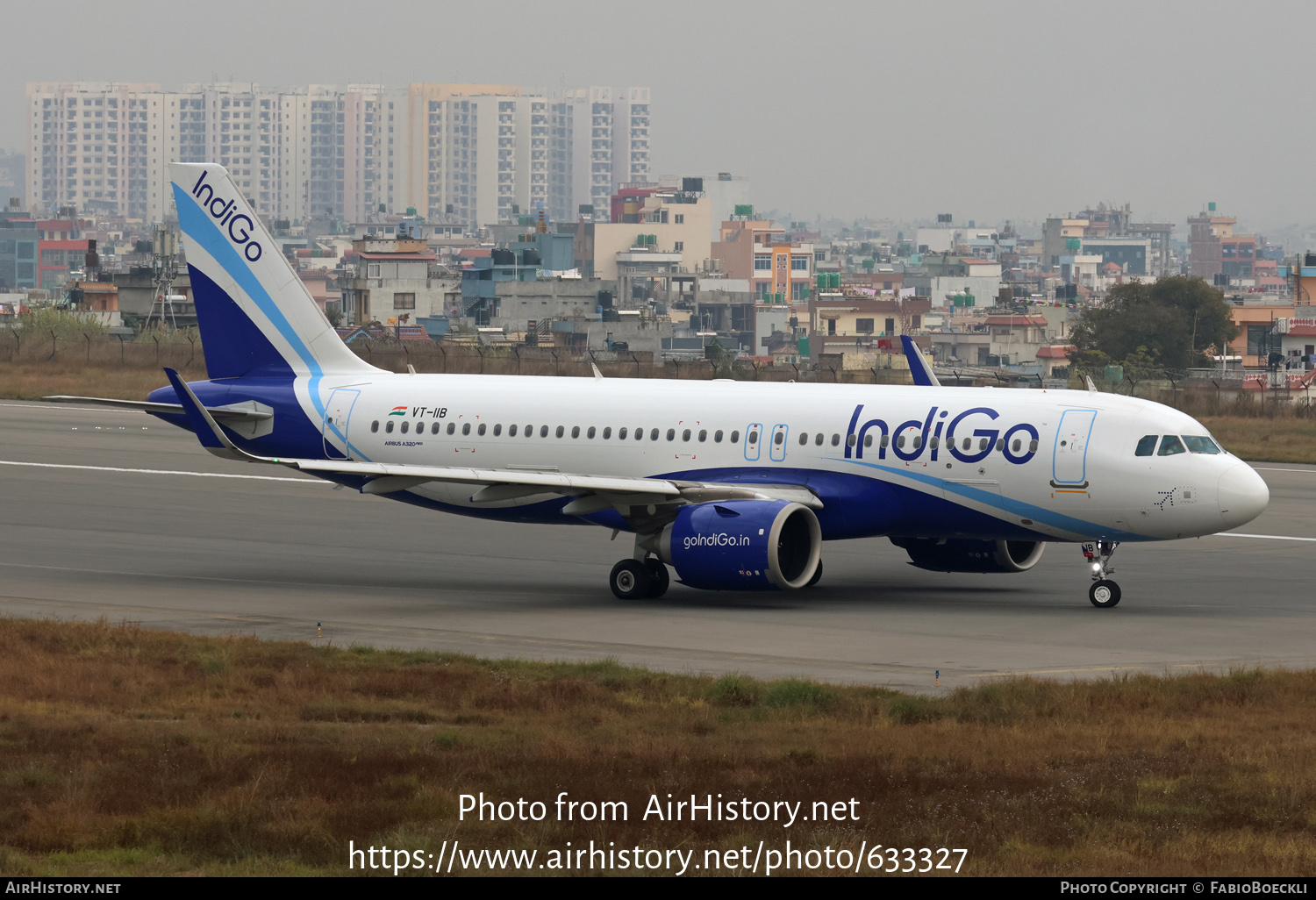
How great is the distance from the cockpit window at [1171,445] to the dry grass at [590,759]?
9064 millimetres

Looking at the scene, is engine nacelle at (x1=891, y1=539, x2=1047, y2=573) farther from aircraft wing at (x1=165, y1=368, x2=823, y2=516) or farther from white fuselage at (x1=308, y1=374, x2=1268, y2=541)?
aircraft wing at (x1=165, y1=368, x2=823, y2=516)

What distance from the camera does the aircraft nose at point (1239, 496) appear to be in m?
34.5

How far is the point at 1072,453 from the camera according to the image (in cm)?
3531

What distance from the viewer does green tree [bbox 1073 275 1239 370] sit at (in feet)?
464

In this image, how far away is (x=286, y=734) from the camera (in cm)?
2167

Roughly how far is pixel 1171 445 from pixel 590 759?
1870 cm

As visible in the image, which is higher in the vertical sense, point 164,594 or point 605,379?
point 605,379

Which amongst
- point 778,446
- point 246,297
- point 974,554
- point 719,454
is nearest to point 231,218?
point 246,297

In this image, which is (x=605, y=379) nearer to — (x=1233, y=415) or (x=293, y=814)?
(x=293, y=814)

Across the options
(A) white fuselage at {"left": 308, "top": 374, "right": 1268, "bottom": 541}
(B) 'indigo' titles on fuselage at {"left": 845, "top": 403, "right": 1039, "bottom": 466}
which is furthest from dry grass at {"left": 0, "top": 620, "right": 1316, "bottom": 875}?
(B) 'indigo' titles on fuselage at {"left": 845, "top": 403, "right": 1039, "bottom": 466}

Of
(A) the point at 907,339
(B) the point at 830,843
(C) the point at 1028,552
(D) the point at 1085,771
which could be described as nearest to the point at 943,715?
(D) the point at 1085,771

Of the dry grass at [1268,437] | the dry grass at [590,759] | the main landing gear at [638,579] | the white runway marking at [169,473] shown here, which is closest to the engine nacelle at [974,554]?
the main landing gear at [638,579]

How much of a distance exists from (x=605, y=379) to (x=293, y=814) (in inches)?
993

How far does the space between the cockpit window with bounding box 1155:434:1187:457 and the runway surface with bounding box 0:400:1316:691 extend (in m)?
3.12
